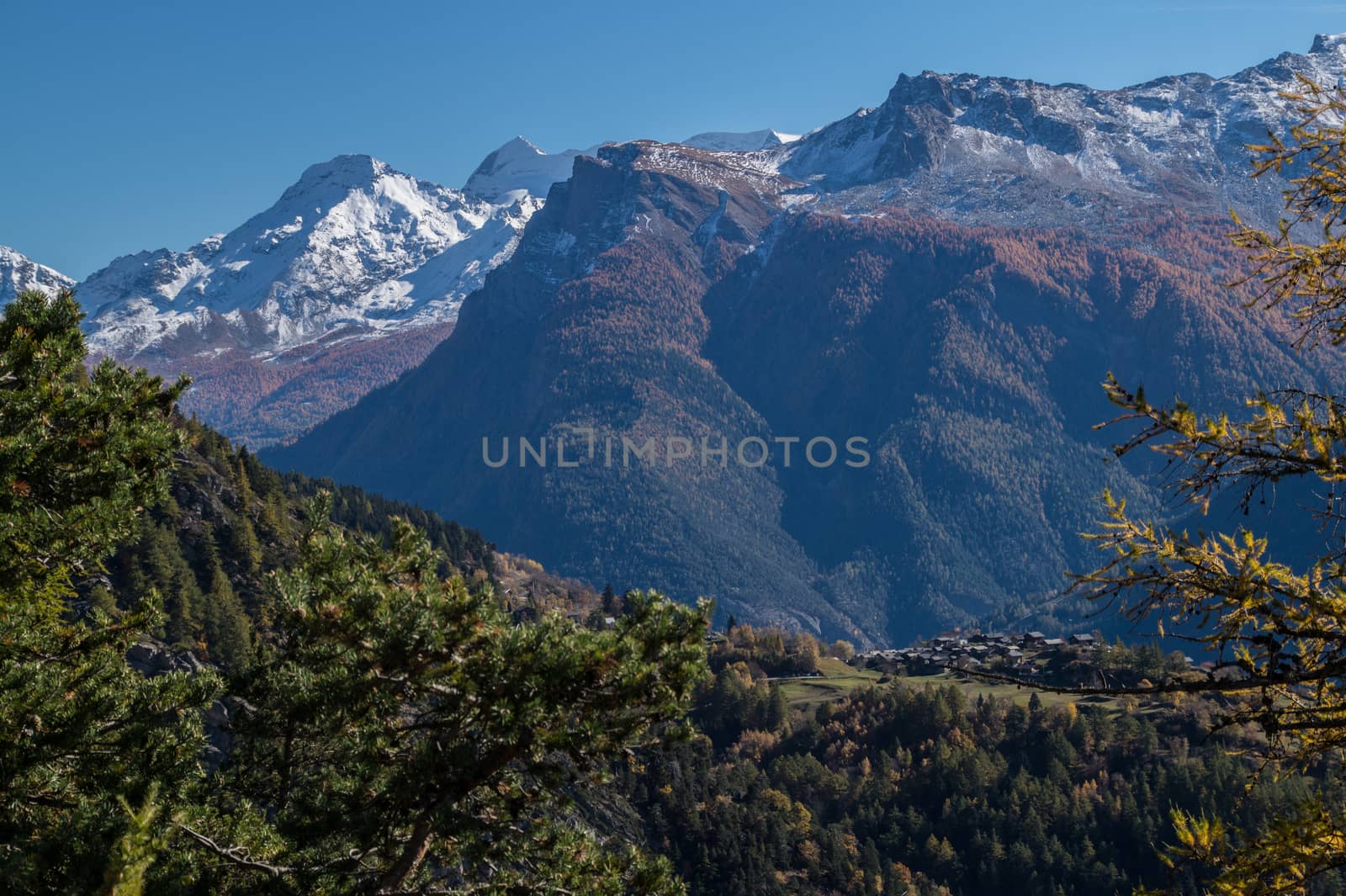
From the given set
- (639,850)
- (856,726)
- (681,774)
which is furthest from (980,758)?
(639,850)

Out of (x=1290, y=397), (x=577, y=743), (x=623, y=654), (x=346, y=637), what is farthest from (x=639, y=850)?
(x=1290, y=397)

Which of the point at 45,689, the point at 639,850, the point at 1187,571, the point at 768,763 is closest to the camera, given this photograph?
the point at 1187,571

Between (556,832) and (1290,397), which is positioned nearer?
(1290,397)

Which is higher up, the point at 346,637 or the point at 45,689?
the point at 346,637

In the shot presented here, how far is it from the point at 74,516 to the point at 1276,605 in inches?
580

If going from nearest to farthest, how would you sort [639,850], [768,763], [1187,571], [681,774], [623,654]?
1. [1187,571]
2. [623,654]
3. [639,850]
4. [681,774]
5. [768,763]

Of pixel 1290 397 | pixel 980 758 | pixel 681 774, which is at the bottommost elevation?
pixel 681 774

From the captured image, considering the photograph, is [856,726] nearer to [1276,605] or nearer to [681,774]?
[681,774]

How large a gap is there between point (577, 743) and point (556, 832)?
1927 mm

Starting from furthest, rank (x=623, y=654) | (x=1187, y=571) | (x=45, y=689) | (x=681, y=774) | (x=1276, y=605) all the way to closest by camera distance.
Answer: (x=681, y=774) < (x=45, y=689) < (x=623, y=654) < (x=1187, y=571) < (x=1276, y=605)

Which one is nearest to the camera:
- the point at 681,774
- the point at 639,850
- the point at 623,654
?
the point at 623,654

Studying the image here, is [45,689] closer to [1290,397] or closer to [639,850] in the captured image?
[639,850]

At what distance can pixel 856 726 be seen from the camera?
158750 millimetres

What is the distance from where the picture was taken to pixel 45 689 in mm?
13742
